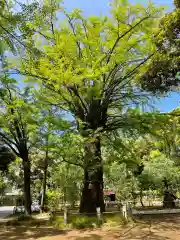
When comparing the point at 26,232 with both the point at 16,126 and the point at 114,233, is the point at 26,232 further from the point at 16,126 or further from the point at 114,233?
the point at 16,126

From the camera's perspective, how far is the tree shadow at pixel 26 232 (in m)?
11.0

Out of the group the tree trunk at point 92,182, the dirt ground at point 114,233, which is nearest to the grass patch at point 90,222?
the dirt ground at point 114,233

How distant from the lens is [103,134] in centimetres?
1509

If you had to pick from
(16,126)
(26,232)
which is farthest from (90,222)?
(16,126)

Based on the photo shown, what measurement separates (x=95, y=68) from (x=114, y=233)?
7.27 meters

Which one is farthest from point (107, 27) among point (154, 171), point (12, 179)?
point (12, 179)

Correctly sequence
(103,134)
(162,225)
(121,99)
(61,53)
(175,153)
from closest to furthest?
(162,225) → (61,53) → (103,134) → (121,99) → (175,153)

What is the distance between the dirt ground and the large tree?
2.94 meters

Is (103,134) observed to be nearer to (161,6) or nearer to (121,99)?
(121,99)

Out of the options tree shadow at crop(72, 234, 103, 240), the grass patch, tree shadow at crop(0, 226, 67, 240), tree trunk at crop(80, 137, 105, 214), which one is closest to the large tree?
tree trunk at crop(80, 137, 105, 214)

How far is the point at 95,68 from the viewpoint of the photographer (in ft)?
43.4

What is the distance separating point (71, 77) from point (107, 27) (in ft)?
10.9

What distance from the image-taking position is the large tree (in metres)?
13.4

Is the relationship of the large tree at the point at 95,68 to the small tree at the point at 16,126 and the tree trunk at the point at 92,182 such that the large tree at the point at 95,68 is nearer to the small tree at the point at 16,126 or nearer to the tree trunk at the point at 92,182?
the tree trunk at the point at 92,182
